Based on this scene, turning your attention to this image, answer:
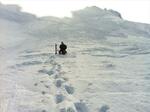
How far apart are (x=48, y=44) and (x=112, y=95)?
15.2 metres

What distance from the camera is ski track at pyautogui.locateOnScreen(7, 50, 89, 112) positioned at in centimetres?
1313

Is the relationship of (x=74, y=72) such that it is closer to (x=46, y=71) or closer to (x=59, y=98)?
(x=46, y=71)

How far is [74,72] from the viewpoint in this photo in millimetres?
18609

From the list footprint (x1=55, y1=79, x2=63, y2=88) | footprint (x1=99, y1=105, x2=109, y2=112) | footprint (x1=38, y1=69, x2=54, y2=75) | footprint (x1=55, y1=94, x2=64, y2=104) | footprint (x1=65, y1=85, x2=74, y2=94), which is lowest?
footprint (x1=99, y1=105, x2=109, y2=112)

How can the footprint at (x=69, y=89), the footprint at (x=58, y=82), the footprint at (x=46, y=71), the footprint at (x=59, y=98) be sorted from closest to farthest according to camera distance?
the footprint at (x=59, y=98)
the footprint at (x=69, y=89)
the footprint at (x=58, y=82)
the footprint at (x=46, y=71)

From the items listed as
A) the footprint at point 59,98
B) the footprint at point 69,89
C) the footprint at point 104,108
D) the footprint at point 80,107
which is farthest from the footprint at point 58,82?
the footprint at point 104,108

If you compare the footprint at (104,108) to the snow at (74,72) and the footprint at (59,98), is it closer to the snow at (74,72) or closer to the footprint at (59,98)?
the snow at (74,72)

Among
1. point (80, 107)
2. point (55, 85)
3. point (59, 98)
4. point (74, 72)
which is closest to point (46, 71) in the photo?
point (74, 72)

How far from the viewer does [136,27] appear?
141 ft

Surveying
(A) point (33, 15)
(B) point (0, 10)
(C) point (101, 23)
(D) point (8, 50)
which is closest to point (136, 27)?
(C) point (101, 23)

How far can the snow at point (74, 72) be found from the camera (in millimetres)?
13602

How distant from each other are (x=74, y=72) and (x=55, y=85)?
293 centimetres

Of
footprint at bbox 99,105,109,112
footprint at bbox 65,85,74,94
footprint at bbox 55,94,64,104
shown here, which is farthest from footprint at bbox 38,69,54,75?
footprint at bbox 99,105,109,112

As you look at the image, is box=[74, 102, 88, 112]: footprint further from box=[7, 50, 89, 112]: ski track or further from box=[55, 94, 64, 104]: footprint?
box=[55, 94, 64, 104]: footprint
